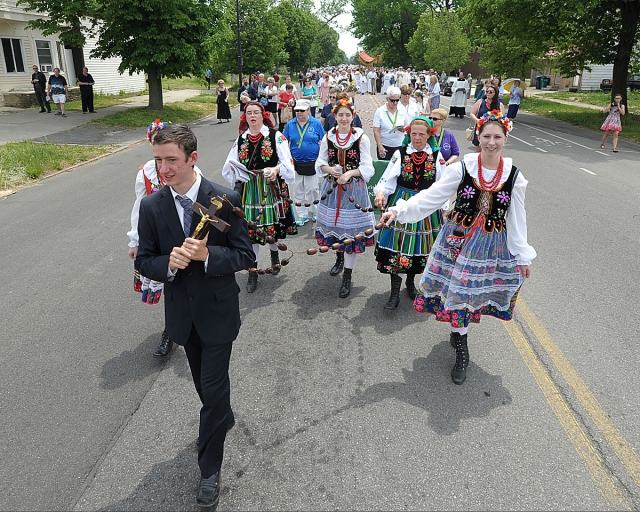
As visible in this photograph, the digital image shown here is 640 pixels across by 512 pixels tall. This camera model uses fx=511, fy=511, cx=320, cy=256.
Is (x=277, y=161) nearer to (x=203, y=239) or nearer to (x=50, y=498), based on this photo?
(x=203, y=239)

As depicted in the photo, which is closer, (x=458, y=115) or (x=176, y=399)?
(x=176, y=399)

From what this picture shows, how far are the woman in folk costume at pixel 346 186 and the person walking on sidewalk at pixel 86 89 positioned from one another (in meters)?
19.5

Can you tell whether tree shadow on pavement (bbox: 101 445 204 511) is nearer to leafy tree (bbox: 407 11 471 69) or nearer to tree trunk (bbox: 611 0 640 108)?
tree trunk (bbox: 611 0 640 108)

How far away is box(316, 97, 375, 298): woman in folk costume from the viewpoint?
586cm

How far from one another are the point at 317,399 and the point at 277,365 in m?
0.62

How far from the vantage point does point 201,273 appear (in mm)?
2834

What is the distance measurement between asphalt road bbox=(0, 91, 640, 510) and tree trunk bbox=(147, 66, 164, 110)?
59.2 feet

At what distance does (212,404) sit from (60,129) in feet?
61.4

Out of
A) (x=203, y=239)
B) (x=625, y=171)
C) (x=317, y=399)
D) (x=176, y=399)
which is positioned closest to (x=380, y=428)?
(x=317, y=399)

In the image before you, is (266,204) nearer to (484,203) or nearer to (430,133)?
(430,133)

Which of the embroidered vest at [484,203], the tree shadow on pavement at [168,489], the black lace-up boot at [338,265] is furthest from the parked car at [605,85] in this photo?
the tree shadow on pavement at [168,489]

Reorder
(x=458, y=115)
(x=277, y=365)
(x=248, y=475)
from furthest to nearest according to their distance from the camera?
(x=458, y=115)
(x=277, y=365)
(x=248, y=475)

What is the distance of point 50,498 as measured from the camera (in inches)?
119

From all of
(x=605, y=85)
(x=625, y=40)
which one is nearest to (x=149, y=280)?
A: (x=625, y=40)
